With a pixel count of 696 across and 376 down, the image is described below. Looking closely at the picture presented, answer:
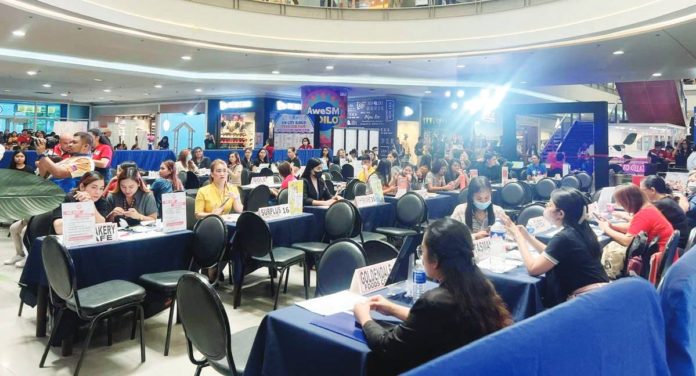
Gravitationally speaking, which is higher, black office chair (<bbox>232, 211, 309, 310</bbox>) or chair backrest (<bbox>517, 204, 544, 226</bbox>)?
chair backrest (<bbox>517, 204, 544, 226</bbox>)

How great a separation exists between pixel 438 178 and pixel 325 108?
8.14 meters

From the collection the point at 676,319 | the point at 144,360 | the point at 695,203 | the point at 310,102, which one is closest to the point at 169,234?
the point at 144,360

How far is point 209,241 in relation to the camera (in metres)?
4.10

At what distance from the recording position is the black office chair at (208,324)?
2227 millimetres

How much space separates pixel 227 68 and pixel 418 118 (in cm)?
890

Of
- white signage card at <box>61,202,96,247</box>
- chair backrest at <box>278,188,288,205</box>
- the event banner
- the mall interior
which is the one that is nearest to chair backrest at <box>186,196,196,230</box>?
the mall interior

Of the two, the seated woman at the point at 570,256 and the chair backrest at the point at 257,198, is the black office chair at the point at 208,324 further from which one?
the chair backrest at the point at 257,198

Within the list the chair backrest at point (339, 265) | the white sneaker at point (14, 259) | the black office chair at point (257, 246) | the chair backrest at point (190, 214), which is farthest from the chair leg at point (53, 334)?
the white sneaker at point (14, 259)

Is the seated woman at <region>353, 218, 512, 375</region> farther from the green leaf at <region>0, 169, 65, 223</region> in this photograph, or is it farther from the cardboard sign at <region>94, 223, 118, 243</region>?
the cardboard sign at <region>94, 223, 118, 243</region>

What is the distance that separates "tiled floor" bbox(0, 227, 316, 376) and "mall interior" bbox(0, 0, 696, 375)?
25mm

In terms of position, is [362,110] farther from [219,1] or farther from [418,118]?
[219,1]

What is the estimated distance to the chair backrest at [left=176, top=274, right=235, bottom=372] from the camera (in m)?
2.22

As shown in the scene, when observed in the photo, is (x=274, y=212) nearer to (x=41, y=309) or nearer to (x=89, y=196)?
(x=89, y=196)

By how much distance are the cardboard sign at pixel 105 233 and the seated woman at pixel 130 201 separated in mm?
617
